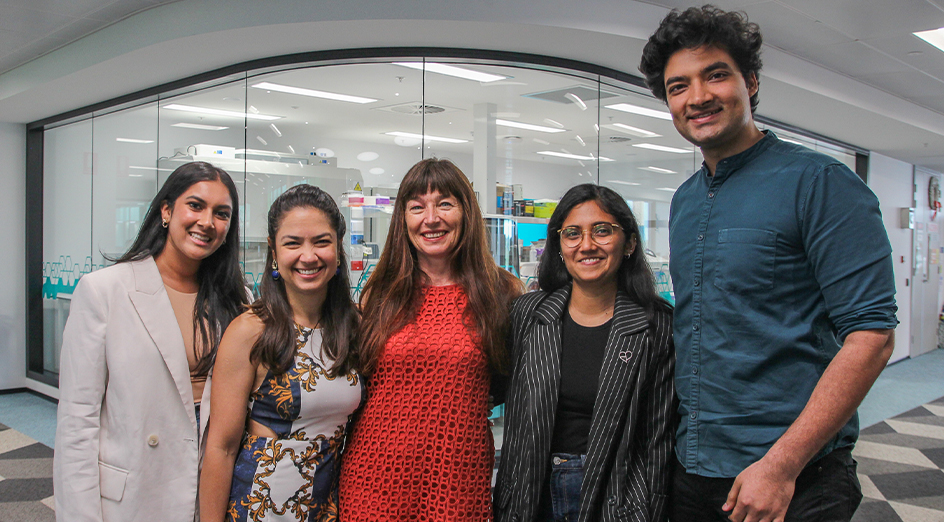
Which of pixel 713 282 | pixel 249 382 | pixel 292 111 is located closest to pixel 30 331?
pixel 292 111

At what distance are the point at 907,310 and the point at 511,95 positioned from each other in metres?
8.39

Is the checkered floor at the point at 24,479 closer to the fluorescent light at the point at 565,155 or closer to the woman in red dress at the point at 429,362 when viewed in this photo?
the woman in red dress at the point at 429,362

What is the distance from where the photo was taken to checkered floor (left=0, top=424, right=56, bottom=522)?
3724 mm

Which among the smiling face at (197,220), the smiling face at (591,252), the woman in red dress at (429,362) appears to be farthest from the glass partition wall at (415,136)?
the smiling face at (591,252)

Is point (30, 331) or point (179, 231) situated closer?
point (179, 231)

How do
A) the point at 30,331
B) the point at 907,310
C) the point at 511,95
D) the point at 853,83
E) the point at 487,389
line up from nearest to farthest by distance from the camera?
1. the point at 487,389
2. the point at 511,95
3. the point at 853,83
4. the point at 30,331
5. the point at 907,310

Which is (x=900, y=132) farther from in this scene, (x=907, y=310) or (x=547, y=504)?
(x=547, y=504)

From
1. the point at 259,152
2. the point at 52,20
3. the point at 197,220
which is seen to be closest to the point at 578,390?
the point at 197,220

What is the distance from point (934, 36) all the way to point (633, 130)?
7.64 feet

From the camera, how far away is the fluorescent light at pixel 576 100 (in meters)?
4.72

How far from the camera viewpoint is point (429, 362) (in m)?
1.76

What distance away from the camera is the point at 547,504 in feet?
5.66

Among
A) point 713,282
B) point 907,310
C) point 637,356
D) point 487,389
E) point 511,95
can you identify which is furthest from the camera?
point 907,310

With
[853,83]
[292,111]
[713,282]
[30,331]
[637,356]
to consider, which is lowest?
[30,331]
